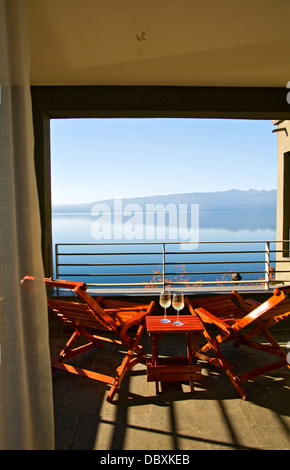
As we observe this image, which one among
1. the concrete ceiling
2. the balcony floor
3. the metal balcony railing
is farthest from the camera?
the metal balcony railing

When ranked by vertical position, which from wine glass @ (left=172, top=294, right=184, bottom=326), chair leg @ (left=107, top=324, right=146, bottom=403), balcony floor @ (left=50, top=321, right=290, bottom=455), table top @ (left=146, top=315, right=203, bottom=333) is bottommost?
balcony floor @ (left=50, top=321, right=290, bottom=455)

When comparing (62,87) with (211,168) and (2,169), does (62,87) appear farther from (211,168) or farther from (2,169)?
(211,168)

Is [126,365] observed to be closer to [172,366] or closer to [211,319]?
[172,366]

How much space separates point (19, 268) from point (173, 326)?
1.52 meters

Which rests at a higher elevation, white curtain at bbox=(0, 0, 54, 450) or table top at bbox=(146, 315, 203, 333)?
white curtain at bbox=(0, 0, 54, 450)

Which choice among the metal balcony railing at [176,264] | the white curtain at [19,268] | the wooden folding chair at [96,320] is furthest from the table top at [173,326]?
the white curtain at [19,268]

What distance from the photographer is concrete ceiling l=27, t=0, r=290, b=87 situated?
234 cm

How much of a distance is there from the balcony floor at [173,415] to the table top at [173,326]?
1.59 ft

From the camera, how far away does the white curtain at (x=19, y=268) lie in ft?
4.00

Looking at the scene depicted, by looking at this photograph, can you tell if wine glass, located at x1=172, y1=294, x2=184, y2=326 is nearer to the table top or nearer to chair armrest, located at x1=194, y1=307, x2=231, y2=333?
the table top

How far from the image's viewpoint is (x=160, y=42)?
9.08 feet

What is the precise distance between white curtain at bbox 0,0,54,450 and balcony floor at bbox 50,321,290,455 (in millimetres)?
719

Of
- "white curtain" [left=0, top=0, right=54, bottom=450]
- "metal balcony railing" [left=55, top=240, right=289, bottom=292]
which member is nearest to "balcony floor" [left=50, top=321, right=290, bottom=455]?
"white curtain" [left=0, top=0, right=54, bottom=450]

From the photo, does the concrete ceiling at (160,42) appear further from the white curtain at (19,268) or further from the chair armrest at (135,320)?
the chair armrest at (135,320)
